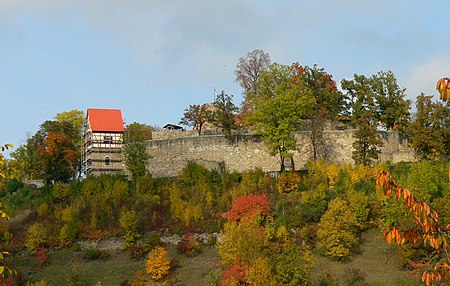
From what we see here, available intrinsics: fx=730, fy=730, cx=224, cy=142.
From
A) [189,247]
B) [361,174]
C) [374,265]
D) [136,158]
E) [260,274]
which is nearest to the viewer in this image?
[260,274]

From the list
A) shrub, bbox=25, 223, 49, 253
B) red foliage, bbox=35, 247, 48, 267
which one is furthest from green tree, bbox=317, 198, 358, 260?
shrub, bbox=25, 223, 49, 253

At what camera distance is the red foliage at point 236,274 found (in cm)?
2830

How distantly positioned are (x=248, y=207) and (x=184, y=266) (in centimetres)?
461

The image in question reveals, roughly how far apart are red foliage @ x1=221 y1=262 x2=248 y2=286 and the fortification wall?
52.8 feet

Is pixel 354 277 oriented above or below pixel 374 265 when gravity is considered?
below

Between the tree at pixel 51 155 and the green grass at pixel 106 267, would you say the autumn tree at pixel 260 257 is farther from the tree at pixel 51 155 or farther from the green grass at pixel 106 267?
the tree at pixel 51 155

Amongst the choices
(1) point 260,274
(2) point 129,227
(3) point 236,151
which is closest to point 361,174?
(3) point 236,151

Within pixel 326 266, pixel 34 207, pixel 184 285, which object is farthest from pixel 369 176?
pixel 34 207

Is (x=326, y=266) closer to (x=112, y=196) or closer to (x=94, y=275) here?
(x=94, y=275)

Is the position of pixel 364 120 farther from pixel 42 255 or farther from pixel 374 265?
pixel 42 255

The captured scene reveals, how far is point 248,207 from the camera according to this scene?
3666 centimetres

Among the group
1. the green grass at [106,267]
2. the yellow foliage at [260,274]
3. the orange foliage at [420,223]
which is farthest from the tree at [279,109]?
the orange foliage at [420,223]

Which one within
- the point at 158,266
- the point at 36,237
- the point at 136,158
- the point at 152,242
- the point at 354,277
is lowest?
the point at 354,277

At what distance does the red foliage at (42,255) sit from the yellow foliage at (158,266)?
604 cm
